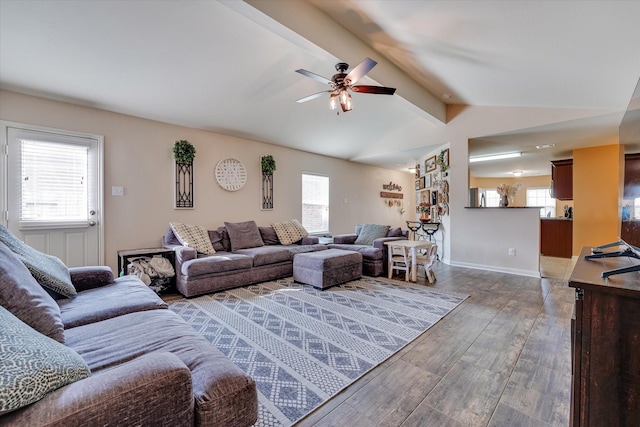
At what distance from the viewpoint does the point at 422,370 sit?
6.24 feet

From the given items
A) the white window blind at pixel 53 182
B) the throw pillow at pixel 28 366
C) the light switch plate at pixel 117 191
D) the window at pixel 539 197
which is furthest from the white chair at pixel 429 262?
the window at pixel 539 197

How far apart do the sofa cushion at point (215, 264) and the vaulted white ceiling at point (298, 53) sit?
7.22ft

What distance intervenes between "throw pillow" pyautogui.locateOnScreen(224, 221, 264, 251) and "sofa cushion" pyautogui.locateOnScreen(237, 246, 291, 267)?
165mm

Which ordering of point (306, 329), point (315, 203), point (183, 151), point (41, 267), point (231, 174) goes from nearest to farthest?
point (41, 267), point (306, 329), point (183, 151), point (231, 174), point (315, 203)

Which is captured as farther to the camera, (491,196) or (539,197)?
(491,196)

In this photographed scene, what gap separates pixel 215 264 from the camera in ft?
11.9

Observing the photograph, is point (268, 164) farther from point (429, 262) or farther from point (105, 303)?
point (105, 303)

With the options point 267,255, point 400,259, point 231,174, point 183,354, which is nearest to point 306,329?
point 183,354

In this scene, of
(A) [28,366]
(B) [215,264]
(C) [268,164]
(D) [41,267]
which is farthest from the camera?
(C) [268,164]

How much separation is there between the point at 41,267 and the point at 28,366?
4.64 feet

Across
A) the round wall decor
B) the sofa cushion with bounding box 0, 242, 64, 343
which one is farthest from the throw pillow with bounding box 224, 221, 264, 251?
the sofa cushion with bounding box 0, 242, 64, 343

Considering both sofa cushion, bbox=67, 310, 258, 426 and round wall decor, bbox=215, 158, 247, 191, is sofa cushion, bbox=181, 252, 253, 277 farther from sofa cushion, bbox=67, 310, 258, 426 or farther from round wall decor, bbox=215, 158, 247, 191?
sofa cushion, bbox=67, 310, 258, 426

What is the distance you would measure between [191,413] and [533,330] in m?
2.82

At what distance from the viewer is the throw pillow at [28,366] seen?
27.3 inches
